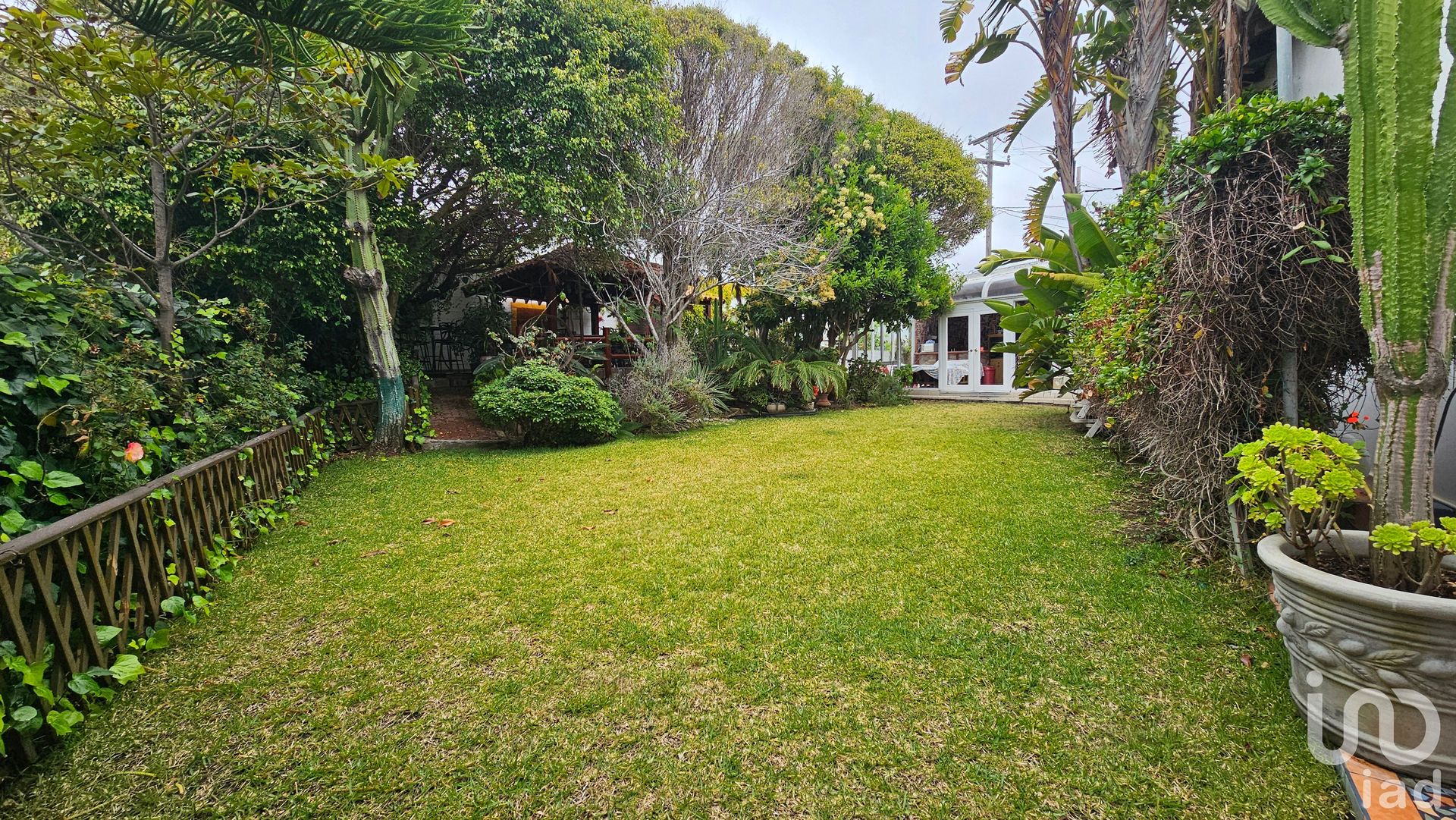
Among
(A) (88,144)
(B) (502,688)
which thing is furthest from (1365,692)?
(A) (88,144)

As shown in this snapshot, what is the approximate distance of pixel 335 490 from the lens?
5.13 metres

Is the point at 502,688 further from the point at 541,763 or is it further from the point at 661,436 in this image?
the point at 661,436

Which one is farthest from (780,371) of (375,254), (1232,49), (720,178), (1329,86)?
(1329,86)

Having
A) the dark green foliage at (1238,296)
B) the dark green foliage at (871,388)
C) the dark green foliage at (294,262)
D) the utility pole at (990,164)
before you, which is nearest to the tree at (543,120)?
the dark green foliage at (294,262)

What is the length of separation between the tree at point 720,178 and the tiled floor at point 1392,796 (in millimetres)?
9228

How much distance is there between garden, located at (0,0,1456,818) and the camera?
5.29ft

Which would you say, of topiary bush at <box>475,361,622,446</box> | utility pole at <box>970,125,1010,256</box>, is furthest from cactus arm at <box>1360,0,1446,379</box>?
utility pole at <box>970,125,1010,256</box>

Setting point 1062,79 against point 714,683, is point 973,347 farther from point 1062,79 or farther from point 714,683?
point 714,683

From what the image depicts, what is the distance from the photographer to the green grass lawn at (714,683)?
1.56 metres

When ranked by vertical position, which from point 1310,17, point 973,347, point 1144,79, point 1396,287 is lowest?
point 1396,287

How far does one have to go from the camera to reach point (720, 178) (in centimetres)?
1054

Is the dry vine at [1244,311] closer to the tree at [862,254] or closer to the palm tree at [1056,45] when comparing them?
the palm tree at [1056,45]

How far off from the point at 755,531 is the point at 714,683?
173cm

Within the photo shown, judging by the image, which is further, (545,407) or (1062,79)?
(545,407)
